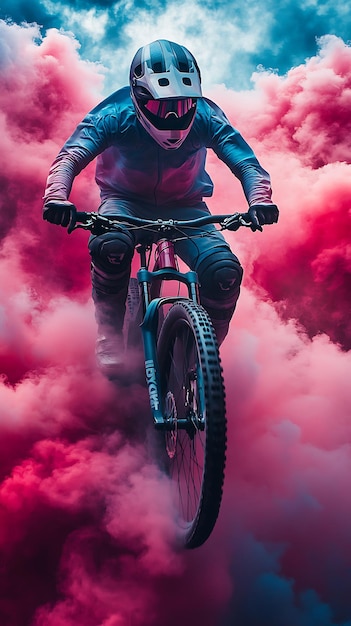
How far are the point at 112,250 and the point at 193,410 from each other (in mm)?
1167

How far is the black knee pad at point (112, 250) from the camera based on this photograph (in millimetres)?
3248

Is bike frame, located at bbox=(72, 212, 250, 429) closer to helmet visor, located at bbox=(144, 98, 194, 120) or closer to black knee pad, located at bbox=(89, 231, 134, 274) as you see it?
black knee pad, located at bbox=(89, 231, 134, 274)

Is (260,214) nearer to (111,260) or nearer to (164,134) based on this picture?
(164,134)

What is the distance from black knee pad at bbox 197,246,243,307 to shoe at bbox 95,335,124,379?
2.35ft

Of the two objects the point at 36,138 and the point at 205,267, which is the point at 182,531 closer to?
the point at 205,267

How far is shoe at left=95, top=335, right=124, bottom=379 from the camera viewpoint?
3.66 m

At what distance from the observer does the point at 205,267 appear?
3.33 m

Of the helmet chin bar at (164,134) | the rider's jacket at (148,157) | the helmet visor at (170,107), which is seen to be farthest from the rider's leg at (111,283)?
the helmet visor at (170,107)

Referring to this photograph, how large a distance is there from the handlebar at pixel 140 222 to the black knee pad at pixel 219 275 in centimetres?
26

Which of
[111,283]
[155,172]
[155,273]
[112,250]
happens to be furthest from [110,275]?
[155,172]

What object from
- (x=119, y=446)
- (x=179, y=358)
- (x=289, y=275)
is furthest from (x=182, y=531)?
(x=289, y=275)

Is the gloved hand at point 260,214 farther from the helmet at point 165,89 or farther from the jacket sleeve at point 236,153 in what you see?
the helmet at point 165,89

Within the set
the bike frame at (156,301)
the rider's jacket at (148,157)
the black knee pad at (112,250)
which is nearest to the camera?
the bike frame at (156,301)

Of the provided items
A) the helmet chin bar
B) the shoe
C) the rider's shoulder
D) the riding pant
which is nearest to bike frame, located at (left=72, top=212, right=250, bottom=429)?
the riding pant
